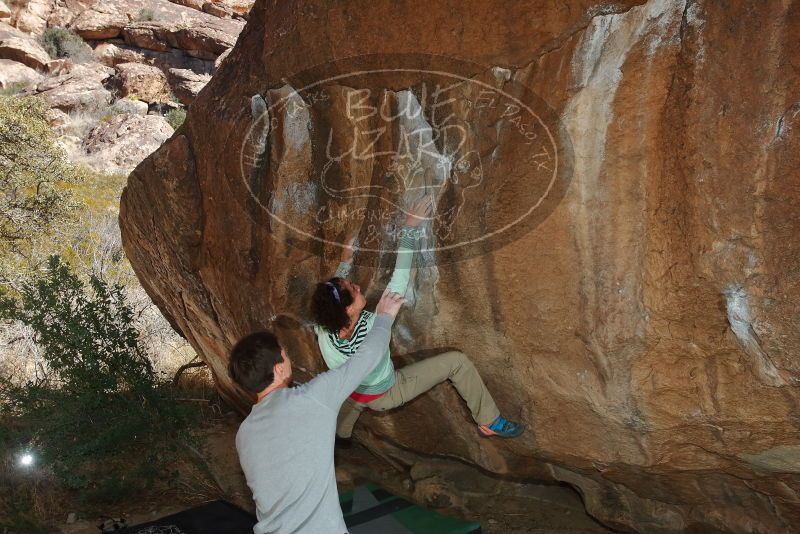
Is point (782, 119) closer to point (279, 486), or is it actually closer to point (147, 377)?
point (279, 486)

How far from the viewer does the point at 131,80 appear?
16.1 meters

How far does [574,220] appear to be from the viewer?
2244 millimetres

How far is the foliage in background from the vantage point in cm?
809

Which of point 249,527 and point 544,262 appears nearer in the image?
point 544,262

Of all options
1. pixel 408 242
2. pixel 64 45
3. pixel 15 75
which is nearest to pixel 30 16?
pixel 64 45

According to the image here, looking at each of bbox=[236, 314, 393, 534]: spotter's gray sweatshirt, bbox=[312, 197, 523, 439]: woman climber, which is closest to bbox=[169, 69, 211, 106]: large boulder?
bbox=[312, 197, 523, 439]: woman climber

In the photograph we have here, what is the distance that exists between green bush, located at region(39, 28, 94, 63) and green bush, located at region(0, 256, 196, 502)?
1559 centimetres

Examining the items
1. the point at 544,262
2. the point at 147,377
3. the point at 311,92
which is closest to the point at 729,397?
Answer: the point at 544,262

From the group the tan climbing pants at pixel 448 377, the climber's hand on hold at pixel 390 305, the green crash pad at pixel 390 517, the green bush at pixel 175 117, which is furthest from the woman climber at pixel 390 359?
the green bush at pixel 175 117

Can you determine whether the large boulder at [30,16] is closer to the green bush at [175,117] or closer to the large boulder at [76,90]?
the large boulder at [76,90]

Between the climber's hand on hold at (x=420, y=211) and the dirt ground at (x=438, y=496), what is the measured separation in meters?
1.51

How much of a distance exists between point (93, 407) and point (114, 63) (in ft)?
53.8

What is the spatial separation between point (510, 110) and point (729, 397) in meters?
1.18

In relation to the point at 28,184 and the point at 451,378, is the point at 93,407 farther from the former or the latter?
the point at 28,184
